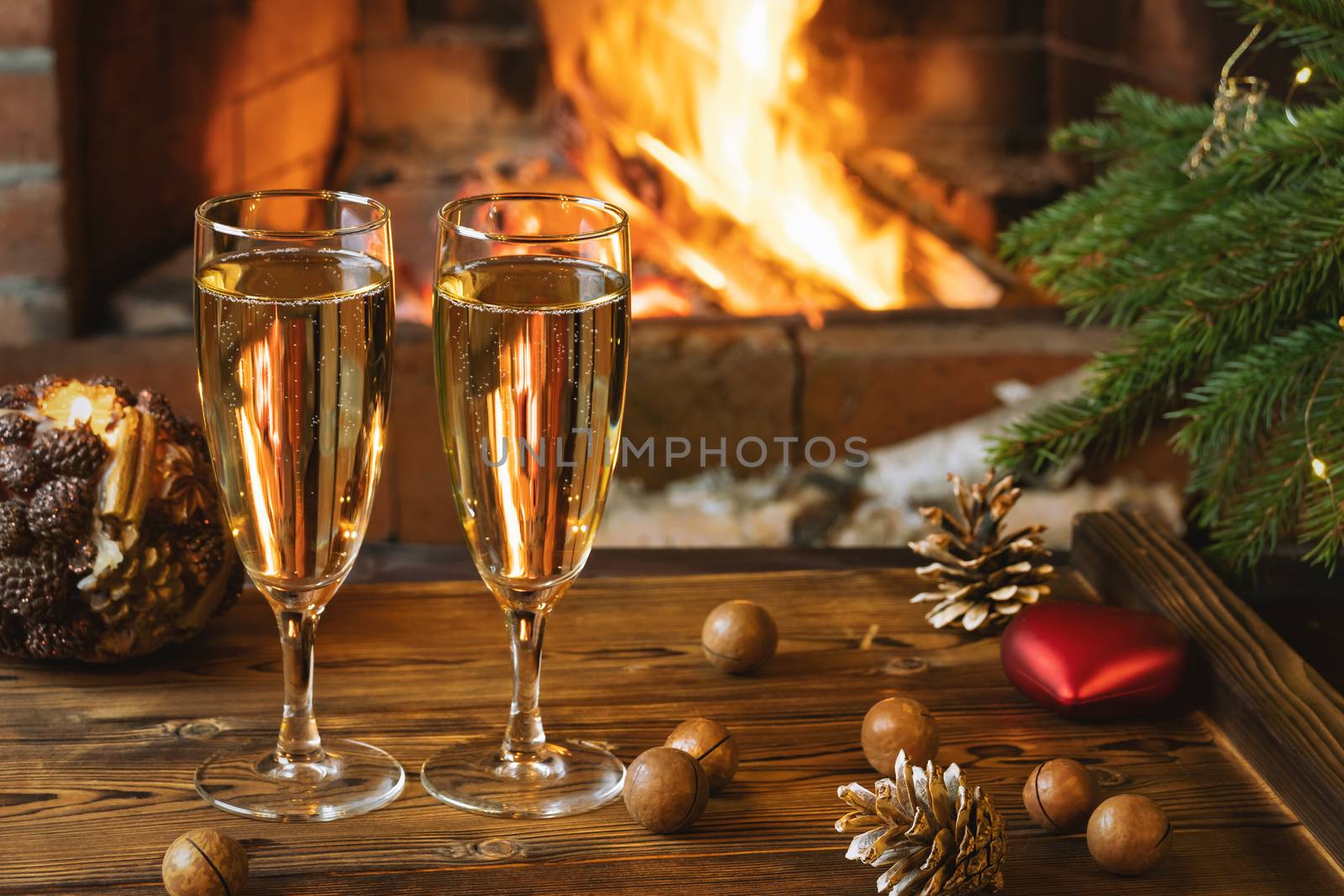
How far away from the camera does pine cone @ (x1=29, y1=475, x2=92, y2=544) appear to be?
881 millimetres

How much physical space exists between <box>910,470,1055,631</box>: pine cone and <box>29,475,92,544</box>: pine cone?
540mm

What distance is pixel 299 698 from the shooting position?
822 millimetres

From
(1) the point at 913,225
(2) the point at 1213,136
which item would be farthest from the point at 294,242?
(1) the point at 913,225

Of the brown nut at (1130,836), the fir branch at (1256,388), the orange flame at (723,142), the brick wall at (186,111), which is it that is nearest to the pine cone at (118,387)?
the brown nut at (1130,836)

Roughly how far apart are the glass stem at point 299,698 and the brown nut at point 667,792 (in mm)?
187

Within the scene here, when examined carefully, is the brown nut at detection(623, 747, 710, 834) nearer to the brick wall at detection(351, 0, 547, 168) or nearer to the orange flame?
the orange flame

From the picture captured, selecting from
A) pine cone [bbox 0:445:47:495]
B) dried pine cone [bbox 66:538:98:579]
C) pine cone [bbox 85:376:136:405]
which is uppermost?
pine cone [bbox 85:376:136:405]

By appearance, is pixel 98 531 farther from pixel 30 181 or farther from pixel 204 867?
pixel 30 181

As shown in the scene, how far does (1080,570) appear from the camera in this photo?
1115 millimetres

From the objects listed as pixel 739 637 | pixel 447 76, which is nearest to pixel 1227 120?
pixel 739 637

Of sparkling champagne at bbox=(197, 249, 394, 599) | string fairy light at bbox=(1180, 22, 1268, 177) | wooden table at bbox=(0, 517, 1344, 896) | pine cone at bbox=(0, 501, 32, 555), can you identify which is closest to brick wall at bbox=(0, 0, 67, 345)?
wooden table at bbox=(0, 517, 1344, 896)

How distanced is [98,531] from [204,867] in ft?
0.95

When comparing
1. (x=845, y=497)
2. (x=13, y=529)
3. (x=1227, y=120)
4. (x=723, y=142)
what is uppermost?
(x=1227, y=120)

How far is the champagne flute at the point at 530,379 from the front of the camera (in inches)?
28.4
